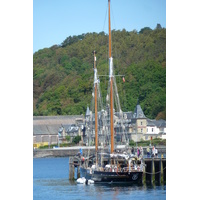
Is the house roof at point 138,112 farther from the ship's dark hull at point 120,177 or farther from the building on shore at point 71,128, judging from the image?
the ship's dark hull at point 120,177

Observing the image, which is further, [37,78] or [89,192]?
[37,78]

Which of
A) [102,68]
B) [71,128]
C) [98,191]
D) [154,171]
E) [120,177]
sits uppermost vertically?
[102,68]

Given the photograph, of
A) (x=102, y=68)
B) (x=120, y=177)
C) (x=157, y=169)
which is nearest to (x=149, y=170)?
(x=157, y=169)

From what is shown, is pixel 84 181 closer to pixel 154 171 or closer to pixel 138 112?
pixel 154 171

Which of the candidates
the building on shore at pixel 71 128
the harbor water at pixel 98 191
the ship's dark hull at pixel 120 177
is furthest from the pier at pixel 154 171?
the building on shore at pixel 71 128

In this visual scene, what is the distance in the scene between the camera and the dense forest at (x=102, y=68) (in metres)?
13.0

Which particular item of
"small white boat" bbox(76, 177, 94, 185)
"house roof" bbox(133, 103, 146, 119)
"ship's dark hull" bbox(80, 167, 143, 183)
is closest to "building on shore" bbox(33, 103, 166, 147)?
"house roof" bbox(133, 103, 146, 119)

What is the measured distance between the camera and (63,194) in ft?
38.1

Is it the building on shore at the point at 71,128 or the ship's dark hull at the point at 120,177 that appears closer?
the ship's dark hull at the point at 120,177

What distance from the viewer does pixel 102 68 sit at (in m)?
15.2
